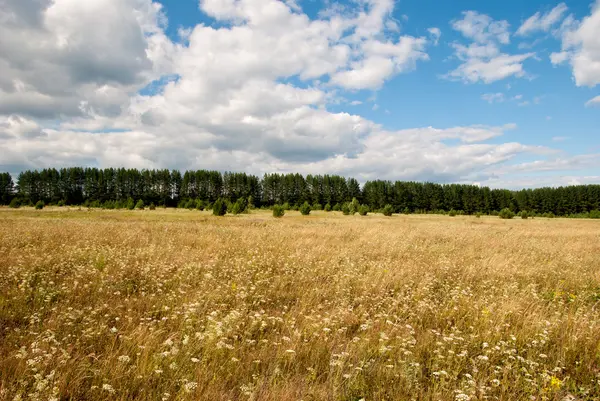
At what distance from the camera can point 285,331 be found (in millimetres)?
4316

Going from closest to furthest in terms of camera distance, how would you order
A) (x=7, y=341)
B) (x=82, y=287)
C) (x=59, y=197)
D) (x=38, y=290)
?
(x=7, y=341), (x=38, y=290), (x=82, y=287), (x=59, y=197)

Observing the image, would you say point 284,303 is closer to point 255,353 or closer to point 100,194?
point 255,353

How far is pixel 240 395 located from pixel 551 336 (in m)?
4.44

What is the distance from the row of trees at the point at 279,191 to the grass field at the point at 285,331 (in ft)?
286

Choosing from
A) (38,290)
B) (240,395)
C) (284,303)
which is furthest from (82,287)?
(240,395)

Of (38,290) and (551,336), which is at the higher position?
(38,290)

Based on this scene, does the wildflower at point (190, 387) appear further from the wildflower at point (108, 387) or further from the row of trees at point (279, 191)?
the row of trees at point (279, 191)

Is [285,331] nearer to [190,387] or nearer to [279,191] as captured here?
[190,387]

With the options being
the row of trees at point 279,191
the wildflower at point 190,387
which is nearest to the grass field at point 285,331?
the wildflower at point 190,387

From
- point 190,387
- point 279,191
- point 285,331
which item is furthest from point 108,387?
point 279,191

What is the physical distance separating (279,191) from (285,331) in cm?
11069

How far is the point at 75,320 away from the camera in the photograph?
412 centimetres

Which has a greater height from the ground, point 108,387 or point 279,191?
point 279,191

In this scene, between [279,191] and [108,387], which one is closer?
[108,387]
